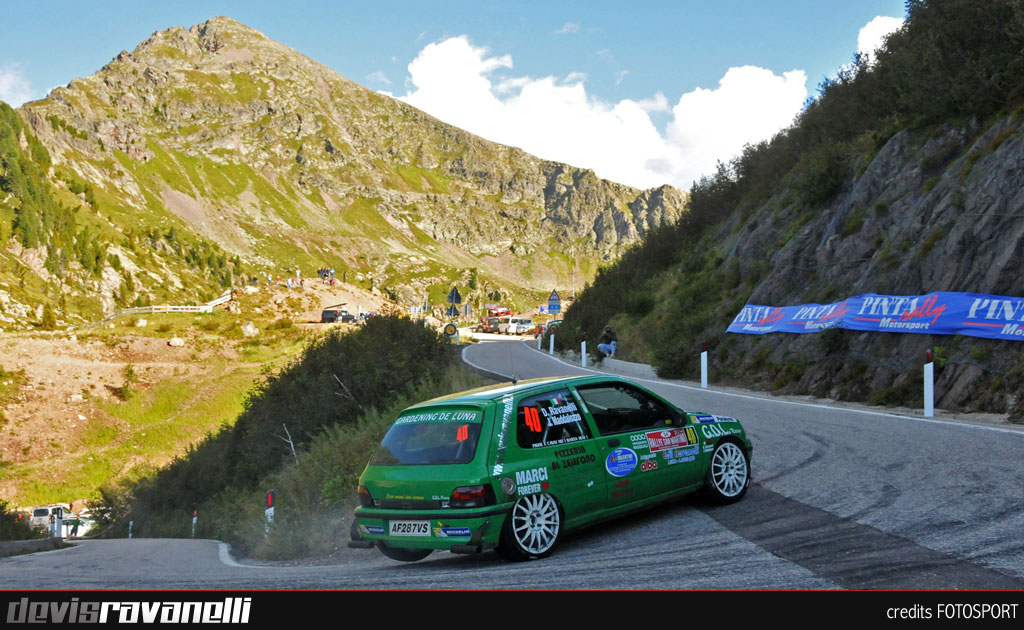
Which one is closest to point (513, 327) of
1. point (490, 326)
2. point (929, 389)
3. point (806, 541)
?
point (490, 326)

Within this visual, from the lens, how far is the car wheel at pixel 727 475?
7426mm

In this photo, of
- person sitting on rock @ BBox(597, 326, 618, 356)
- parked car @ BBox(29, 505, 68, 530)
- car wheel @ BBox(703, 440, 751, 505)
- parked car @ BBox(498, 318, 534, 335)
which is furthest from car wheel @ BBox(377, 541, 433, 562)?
parked car @ BBox(498, 318, 534, 335)

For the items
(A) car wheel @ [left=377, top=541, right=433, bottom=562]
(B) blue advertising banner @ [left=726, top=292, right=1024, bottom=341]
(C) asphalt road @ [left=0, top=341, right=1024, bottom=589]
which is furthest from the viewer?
(B) blue advertising banner @ [left=726, top=292, right=1024, bottom=341]

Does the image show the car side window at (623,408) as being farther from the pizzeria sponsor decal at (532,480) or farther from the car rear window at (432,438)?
the car rear window at (432,438)

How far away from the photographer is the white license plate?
19.8 feet

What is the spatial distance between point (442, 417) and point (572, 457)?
119cm

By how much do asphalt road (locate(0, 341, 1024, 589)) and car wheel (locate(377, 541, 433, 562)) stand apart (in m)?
0.09

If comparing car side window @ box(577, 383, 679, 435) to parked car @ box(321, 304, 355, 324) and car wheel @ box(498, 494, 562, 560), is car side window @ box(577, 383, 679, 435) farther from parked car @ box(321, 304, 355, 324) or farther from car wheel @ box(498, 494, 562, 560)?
parked car @ box(321, 304, 355, 324)

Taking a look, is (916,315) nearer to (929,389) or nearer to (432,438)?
(929,389)

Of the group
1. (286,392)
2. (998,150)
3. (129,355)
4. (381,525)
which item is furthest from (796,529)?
(129,355)

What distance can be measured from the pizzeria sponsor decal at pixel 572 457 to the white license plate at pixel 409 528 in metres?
1.15

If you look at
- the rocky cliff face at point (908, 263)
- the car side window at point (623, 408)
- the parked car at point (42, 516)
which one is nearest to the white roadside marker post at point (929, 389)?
the rocky cliff face at point (908, 263)

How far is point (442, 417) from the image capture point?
6.54 meters

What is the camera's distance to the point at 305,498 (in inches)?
546
